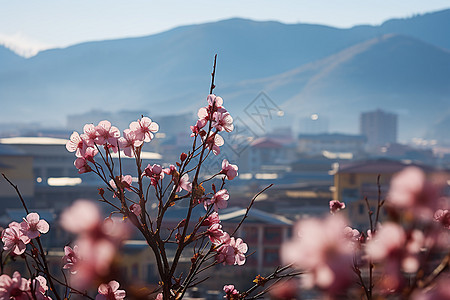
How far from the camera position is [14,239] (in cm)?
130

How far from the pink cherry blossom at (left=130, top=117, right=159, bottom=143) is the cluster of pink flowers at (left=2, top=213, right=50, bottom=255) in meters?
0.29

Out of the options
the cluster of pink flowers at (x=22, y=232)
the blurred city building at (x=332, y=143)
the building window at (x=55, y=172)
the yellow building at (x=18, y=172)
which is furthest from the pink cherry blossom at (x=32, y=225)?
the blurred city building at (x=332, y=143)

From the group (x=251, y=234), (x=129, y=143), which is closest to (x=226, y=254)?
(x=129, y=143)

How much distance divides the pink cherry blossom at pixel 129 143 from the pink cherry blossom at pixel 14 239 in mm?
287

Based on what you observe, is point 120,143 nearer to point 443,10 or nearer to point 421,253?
point 421,253

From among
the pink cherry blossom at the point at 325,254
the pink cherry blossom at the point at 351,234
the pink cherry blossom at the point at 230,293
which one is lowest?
the pink cherry blossom at the point at 230,293

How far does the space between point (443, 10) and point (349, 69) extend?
2373 inches

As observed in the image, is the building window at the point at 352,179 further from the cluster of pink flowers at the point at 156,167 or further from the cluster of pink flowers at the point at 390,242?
the cluster of pink flowers at the point at 390,242

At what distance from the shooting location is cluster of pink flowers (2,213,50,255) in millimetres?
1288

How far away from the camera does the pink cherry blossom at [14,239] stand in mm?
1287

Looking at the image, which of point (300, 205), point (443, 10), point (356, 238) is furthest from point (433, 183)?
point (443, 10)

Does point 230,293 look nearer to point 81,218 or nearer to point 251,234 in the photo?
point 81,218

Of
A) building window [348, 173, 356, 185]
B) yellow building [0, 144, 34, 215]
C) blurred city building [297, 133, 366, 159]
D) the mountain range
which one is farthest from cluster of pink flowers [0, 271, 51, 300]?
the mountain range

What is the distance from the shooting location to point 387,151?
4716cm
